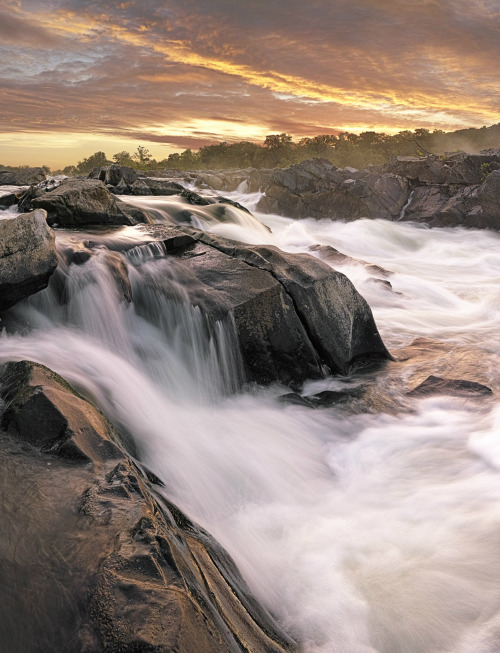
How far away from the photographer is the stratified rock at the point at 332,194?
2683cm

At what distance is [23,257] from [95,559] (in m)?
3.95

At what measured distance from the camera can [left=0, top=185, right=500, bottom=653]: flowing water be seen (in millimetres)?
3512

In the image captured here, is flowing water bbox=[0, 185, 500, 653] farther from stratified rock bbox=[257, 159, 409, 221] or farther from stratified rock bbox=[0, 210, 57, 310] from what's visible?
stratified rock bbox=[257, 159, 409, 221]

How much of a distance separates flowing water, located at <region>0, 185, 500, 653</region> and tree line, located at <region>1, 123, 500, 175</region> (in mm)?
51278

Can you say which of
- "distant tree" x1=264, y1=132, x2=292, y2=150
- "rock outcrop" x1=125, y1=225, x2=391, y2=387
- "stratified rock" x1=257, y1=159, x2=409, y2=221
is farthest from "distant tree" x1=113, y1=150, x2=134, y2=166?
"rock outcrop" x1=125, y1=225, x2=391, y2=387

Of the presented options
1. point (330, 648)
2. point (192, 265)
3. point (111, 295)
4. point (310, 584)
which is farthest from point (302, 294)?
point (330, 648)

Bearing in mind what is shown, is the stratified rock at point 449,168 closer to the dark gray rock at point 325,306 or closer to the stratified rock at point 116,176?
the stratified rock at point 116,176

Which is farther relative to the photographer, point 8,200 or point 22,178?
point 22,178

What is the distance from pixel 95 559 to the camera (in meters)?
2.22

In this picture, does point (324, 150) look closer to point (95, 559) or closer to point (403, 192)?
point (403, 192)

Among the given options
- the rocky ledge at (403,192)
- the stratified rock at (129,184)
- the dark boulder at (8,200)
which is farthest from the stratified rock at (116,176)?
the rocky ledge at (403,192)

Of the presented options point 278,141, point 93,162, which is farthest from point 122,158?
point 278,141

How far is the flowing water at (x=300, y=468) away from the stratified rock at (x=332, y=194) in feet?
65.5

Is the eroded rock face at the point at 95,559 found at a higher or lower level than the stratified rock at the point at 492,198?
lower
